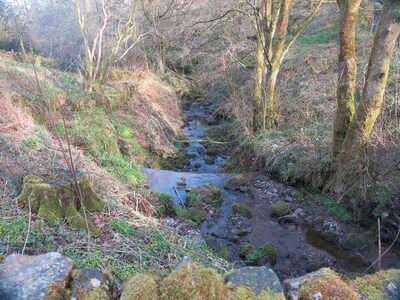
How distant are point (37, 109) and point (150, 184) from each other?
11.7 ft

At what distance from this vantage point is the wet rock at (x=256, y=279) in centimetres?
196

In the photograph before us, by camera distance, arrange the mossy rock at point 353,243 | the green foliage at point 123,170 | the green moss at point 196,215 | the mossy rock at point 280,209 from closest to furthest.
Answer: the mossy rock at point 353,243 < the green moss at point 196,215 < the mossy rock at point 280,209 < the green foliage at point 123,170

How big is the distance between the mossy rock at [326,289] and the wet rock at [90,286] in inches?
47.8

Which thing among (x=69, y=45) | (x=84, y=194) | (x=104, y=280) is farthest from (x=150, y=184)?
(x=69, y=45)

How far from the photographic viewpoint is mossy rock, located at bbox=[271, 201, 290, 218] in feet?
23.9

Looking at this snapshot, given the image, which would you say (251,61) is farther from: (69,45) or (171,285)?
(171,285)

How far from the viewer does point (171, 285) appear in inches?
77.2

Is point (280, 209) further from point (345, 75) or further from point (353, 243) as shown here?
point (345, 75)

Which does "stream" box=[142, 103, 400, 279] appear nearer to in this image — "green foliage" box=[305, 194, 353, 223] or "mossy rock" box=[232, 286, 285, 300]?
"green foliage" box=[305, 194, 353, 223]

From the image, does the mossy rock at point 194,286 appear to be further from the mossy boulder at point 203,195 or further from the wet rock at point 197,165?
the wet rock at point 197,165

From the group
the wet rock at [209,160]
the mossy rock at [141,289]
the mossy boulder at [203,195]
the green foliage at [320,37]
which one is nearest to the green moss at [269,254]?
the mossy boulder at [203,195]

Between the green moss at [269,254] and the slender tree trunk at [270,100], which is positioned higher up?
the slender tree trunk at [270,100]

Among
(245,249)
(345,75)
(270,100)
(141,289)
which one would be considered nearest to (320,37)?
(270,100)

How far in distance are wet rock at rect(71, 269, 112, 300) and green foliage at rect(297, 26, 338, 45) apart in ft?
59.7
